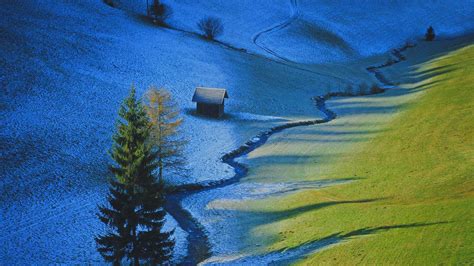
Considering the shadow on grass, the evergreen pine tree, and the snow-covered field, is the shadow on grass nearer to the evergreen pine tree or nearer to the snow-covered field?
the snow-covered field

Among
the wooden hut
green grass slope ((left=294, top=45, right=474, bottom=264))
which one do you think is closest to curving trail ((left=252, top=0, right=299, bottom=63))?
the wooden hut

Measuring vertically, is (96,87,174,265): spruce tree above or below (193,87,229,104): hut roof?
below

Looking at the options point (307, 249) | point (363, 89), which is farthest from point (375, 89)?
point (307, 249)

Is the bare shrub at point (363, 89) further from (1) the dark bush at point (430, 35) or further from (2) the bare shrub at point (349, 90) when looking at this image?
(1) the dark bush at point (430, 35)

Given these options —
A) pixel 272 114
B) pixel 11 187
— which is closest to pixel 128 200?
pixel 11 187

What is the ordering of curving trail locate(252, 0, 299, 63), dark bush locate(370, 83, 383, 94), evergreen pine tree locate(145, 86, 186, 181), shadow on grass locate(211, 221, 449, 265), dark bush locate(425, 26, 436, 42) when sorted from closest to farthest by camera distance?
1. shadow on grass locate(211, 221, 449, 265)
2. evergreen pine tree locate(145, 86, 186, 181)
3. dark bush locate(370, 83, 383, 94)
4. curving trail locate(252, 0, 299, 63)
5. dark bush locate(425, 26, 436, 42)

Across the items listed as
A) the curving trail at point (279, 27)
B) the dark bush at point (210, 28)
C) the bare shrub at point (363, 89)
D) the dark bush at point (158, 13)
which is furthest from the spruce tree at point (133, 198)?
the dark bush at point (158, 13)

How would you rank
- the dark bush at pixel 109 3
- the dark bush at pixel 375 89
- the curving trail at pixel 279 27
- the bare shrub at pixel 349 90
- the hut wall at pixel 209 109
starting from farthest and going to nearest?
1. the dark bush at pixel 109 3
2. the curving trail at pixel 279 27
3. the bare shrub at pixel 349 90
4. the dark bush at pixel 375 89
5. the hut wall at pixel 209 109
